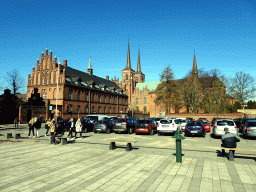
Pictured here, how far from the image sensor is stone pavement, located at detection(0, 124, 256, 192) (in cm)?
522

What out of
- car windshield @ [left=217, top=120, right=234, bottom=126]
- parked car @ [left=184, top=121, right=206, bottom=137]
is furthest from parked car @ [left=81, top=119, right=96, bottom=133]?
car windshield @ [left=217, top=120, right=234, bottom=126]

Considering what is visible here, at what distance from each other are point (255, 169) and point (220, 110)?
4242cm

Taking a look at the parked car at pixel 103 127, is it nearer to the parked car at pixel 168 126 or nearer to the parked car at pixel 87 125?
the parked car at pixel 87 125

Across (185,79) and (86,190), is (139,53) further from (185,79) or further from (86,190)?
(86,190)

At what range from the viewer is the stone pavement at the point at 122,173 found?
522 cm

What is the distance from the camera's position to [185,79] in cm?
5078

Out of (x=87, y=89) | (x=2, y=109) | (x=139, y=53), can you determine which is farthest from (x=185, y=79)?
(x=139, y=53)

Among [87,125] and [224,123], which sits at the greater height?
[224,123]

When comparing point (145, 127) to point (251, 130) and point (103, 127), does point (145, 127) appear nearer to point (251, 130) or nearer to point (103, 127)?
point (103, 127)

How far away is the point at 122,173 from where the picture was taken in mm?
6414

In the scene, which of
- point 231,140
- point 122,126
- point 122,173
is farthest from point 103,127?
point 122,173

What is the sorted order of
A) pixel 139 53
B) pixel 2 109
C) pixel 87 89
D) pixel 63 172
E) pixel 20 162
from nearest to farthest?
pixel 63 172 < pixel 20 162 < pixel 2 109 < pixel 87 89 < pixel 139 53

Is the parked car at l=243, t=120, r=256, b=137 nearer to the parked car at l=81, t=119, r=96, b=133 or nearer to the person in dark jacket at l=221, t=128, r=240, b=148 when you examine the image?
the person in dark jacket at l=221, t=128, r=240, b=148

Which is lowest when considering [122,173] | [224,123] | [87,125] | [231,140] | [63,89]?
[122,173]
